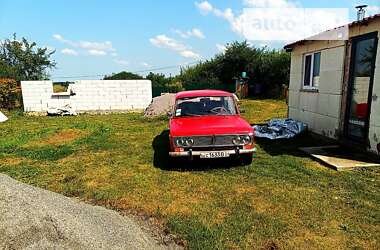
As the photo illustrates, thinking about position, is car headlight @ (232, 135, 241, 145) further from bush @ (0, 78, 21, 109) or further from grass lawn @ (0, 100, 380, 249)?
bush @ (0, 78, 21, 109)

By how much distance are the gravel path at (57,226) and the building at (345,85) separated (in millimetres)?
5785

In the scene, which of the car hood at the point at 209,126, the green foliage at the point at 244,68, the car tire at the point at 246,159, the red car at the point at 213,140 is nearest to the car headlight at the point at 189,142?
the red car at the point at 213,140

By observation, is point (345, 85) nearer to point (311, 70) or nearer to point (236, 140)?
point (311, 70)

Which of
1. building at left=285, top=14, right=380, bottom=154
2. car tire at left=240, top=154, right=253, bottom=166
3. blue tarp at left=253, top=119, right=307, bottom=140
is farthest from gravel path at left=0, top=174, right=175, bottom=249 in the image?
blue tarp at left=253, top=119, right=307, bottom=140

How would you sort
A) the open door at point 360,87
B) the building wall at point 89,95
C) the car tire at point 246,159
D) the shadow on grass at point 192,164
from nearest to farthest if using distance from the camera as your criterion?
the car tire at point 246,159 → the shadow on grass at point 192,164 → the open door at point 360,87 → the building wall at point 89,95

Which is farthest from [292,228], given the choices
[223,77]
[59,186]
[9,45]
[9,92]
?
[9,45]

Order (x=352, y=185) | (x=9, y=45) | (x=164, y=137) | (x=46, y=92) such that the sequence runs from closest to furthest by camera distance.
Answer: (x=352, y=185), (x=164, y=137), (x=46, y=92), (x=9, y=45)

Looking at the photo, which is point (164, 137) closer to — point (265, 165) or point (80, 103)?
point (265, 165)

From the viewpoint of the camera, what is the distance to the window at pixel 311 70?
9410 mm

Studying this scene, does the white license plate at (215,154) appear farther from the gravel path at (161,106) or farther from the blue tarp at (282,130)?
the gravel path at (161,106)

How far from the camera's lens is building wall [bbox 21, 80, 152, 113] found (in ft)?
60.6

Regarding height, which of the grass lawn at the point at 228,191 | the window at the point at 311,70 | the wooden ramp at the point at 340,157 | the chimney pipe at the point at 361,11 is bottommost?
the grass lawn at the point at 228,191

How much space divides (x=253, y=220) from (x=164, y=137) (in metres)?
6.40

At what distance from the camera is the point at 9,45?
30328 millimetres
